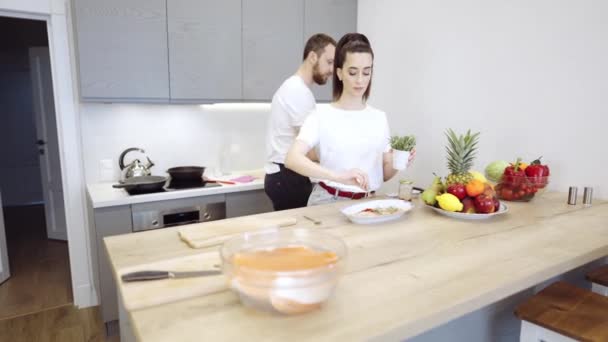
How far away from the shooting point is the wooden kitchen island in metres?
0.75

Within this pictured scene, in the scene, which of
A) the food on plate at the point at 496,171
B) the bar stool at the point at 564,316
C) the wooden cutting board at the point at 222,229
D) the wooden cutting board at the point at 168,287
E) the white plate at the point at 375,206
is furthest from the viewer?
the food on plate at the point at 496,171

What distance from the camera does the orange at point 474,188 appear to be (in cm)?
151

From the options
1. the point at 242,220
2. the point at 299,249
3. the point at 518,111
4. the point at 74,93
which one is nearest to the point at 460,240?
the point at 299,249

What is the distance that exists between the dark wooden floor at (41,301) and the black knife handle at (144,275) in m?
1.82

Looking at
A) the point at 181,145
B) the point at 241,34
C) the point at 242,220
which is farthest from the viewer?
the point at 181,145

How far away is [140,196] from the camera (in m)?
2.31

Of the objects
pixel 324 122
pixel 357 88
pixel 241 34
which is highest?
pixel 241 34

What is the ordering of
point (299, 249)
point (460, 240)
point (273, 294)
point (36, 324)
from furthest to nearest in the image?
1. point (36, 324)
2. point (460, 240)
3. point (299, 249)
4. point (273, 294)

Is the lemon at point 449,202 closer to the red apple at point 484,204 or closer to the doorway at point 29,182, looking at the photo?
the red apple at point 484,204

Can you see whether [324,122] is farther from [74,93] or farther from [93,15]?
[74,93]

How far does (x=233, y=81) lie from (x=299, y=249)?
2.08 metres

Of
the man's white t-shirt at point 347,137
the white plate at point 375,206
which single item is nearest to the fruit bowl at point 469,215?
the white plate at point 375,206

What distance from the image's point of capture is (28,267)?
133 inches

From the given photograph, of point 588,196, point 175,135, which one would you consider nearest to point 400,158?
point 588,196
